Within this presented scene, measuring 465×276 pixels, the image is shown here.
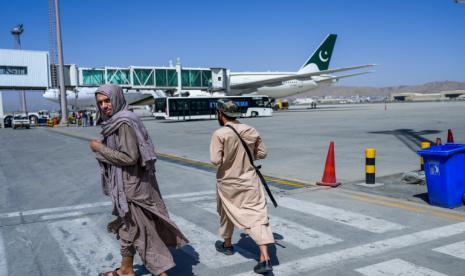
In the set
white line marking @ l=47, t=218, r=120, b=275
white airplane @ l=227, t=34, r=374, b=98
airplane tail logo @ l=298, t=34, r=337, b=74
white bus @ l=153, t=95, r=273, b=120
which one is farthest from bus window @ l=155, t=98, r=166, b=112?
white line marking @ l=47, t=218, r=120, b=275

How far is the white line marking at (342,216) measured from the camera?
543 cm

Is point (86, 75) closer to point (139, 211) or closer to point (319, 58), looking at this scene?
point (319, 58)

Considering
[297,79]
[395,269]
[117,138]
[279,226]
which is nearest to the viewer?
[117,138]

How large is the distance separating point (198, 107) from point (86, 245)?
112 feet

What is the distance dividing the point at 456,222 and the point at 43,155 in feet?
45.3

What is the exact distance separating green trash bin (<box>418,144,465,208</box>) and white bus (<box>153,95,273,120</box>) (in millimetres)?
30980

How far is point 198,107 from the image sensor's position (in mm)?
38875

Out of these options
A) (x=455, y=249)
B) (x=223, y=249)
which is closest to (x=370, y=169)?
(x=455, y=249)

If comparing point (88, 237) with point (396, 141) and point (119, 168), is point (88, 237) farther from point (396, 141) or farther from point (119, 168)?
point (396, 141)

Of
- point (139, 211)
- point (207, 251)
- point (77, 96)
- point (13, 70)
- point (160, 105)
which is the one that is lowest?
point (207, 251)

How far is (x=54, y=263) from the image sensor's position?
4.41 metres

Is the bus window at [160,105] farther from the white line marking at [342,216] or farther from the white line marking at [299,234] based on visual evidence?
the white line marking at [299,234]

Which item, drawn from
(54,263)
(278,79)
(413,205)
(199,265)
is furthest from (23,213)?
(278,79)

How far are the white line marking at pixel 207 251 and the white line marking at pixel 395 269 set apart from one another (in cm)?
127
